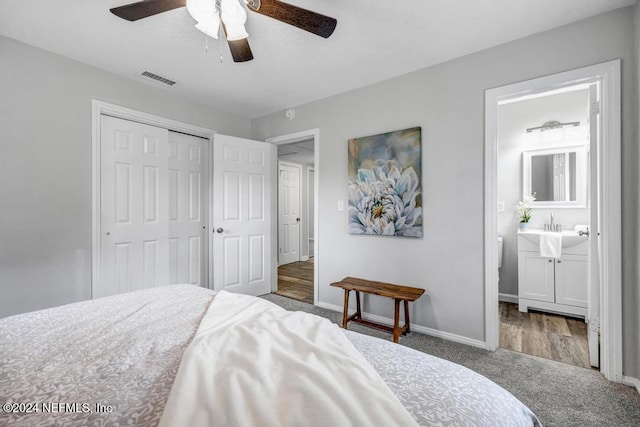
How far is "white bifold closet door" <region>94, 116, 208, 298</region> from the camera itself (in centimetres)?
269

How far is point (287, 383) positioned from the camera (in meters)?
0.76

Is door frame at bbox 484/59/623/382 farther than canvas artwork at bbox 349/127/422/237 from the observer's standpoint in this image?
No

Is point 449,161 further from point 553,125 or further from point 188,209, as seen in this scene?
point 188,209

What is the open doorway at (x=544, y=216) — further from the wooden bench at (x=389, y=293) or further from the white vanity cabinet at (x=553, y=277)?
the wooden bench at (x=389, y=293)

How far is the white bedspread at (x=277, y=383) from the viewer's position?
63 cm

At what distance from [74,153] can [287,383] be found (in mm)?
2802

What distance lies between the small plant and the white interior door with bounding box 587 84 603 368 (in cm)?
140

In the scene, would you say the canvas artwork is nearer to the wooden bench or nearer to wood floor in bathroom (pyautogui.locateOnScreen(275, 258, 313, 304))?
the wooden bench

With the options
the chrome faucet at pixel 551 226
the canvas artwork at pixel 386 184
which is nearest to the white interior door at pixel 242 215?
the canvas artwork at pixel 386 184

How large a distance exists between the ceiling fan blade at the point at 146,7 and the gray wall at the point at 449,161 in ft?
6.43

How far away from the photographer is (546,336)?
101 inches

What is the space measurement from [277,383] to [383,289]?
6.36 feet

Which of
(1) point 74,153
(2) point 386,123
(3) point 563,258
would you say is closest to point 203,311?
(1) point 74,153

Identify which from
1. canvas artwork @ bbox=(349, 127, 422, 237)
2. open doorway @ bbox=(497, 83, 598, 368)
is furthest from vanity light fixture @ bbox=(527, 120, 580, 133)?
canvas artwork @ bbox=(349, 127, 422, 237)
